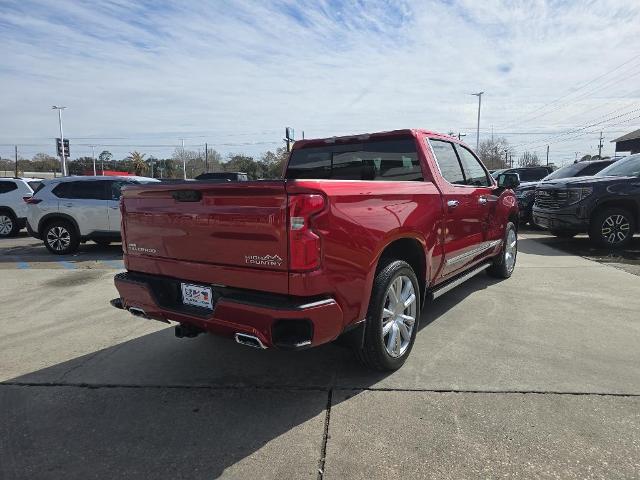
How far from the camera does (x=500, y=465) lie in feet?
7.97

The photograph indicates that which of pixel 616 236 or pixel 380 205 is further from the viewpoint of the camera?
pixel 616 236

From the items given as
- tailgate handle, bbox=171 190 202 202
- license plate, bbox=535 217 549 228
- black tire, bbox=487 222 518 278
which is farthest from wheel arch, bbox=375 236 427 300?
license plate, bbox=535 217 549 228

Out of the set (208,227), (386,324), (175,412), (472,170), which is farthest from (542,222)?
(175,412)

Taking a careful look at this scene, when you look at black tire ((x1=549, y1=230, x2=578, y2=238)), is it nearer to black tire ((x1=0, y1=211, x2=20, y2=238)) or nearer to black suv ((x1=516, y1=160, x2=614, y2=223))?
black suv ((x1=516, y1=160, x2=614, y2=223))

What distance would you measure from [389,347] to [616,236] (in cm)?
745

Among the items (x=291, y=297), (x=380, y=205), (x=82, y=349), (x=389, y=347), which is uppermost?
(x=380, y=205)

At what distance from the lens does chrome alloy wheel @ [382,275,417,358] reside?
343 centimetres

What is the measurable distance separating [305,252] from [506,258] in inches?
186

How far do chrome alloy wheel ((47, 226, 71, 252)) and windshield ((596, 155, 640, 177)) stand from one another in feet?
37.3

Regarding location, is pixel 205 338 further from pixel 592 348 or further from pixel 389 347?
pixel 592 348

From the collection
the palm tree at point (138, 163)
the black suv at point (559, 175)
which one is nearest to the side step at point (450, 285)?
the black suv at point (559, 175)

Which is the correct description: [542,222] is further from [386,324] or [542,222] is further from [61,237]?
[61,237]

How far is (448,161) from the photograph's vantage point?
4.67 metres

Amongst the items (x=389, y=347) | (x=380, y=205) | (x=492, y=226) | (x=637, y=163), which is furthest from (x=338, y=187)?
(x=637, y=163)
